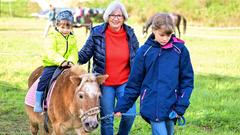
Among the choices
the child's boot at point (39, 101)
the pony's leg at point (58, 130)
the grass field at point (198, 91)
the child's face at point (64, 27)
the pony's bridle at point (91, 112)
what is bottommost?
the grass field at point (198, 91)

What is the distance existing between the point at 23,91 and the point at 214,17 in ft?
101

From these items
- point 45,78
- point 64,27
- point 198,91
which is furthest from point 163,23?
point 198,91

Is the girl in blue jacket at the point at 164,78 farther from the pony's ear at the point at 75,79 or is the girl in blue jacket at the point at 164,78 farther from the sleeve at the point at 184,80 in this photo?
the pony's ear at the point at 75,79

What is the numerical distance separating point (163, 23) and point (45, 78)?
2.04m

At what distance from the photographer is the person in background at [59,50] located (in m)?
6.01

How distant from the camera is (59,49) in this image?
609 cm

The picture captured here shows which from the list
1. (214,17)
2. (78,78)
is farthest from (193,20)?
(78,78)

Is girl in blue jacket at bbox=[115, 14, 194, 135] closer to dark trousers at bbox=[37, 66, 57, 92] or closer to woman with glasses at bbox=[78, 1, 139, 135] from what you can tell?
woman with glasses at bbox=[78, 1, 139, 135]

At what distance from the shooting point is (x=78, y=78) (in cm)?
547

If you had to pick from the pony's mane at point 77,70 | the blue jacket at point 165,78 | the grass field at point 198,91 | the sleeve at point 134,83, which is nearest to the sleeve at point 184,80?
the blue jacket at point 165,78

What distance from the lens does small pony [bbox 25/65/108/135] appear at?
5293mm

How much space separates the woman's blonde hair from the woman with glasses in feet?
4.81

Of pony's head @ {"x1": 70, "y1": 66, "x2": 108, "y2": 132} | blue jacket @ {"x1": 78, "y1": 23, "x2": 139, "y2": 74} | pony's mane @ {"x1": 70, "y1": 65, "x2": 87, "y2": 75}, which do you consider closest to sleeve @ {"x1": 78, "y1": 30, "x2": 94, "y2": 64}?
blue jacket @ {"x1": 78, "y1": 23, "x2": 139, "y2": 74}

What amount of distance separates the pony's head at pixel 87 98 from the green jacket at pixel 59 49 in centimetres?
57
